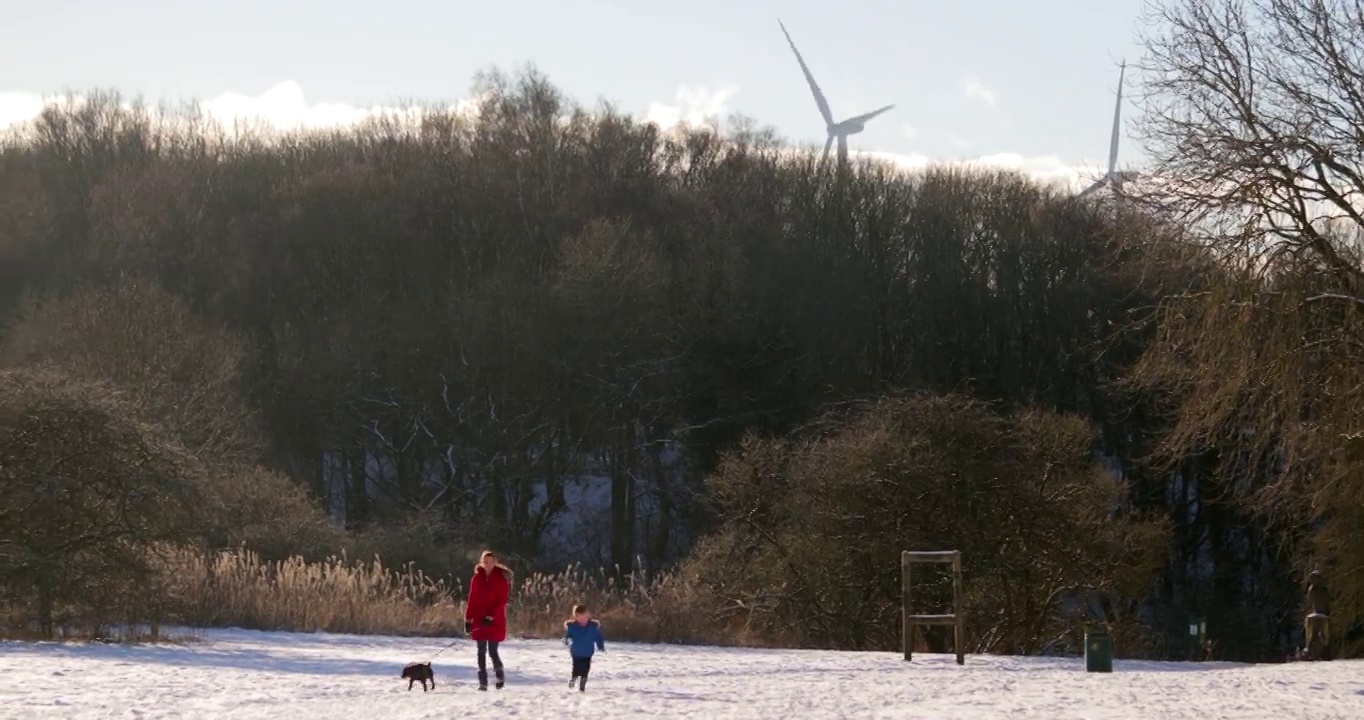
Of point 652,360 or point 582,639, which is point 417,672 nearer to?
point 582,639

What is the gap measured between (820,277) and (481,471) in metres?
13.2

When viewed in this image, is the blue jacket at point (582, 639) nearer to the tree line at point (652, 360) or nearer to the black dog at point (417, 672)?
the black dog at point (417, 672)

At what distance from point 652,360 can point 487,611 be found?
39.9m

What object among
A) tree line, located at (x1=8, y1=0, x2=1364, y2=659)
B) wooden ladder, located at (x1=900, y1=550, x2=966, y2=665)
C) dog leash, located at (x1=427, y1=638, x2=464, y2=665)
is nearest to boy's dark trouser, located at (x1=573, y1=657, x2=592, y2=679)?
dog leash, located at (x1=427, y1=638, x2=464, y2=665)

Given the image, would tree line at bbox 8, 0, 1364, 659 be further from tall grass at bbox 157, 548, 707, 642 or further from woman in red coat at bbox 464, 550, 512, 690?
woman in red coat at bbox 464, 550, 512, 690

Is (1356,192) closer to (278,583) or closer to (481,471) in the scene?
(278,583)

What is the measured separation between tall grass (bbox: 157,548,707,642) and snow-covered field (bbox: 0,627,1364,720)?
116 cm

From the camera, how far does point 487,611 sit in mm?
18438

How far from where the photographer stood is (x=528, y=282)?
59250mm

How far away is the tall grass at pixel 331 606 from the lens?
2666 cm

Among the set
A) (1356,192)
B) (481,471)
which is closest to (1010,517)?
(1356,192)

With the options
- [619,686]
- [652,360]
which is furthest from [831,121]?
[619,686]

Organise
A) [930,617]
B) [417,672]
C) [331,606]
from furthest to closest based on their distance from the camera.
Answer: [331,606]
[930,617]
[417,672]

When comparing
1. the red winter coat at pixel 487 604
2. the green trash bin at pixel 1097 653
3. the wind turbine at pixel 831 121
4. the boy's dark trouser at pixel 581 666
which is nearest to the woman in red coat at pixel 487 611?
the red winter coat at pixel 487 604
